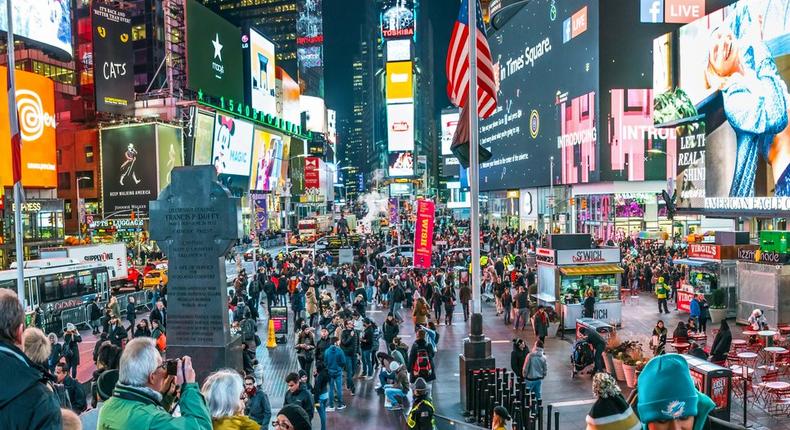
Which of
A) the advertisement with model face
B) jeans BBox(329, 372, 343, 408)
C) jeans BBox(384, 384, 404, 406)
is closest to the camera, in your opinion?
jeans BBox(384, 384, 404, 406)

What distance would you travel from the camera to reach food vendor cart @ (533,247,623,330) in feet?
63.3

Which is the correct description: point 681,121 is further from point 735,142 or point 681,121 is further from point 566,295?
point 566,295

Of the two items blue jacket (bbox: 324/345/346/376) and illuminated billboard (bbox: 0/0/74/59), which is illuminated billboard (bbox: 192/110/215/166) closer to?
illuminated billboard (bbox: 0/0/74/59)

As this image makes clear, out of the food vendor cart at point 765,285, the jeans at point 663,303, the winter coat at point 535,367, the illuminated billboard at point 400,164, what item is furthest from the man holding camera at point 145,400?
the illuminated billboard at point 400,164

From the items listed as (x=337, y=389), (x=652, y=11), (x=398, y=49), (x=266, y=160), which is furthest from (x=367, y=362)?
(x=398, y=49)

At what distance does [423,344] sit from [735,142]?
1053 inches

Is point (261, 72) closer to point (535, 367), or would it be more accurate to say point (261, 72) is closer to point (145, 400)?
point (535, 367)

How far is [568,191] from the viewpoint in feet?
205

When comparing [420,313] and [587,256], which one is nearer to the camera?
[420,313]

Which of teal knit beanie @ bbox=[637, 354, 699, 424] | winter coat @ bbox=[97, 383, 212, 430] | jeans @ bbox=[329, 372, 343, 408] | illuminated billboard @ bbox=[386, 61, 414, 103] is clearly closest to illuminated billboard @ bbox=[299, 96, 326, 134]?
illuminated billboard @ bbox=[386, 61, 414, 103]

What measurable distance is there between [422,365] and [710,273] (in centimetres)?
1453

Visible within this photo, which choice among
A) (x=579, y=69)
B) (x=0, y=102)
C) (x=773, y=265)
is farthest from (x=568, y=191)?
(x=0, y=102)

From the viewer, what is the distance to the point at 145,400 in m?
3.62

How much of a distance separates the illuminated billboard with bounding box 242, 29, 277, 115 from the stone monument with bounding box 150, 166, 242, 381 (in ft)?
231
